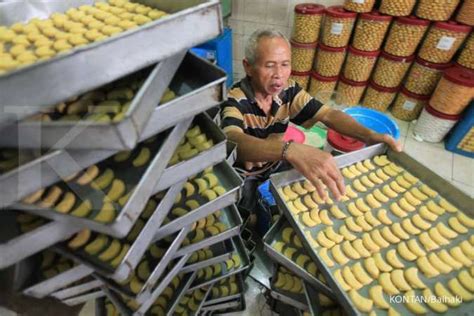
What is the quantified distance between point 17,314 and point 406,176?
1.59 metres

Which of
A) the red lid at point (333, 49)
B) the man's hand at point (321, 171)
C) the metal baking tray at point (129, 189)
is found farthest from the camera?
the red lid at point (333, 49)

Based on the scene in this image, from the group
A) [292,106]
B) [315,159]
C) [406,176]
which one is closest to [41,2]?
[315,159]

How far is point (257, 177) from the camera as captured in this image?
1624mm

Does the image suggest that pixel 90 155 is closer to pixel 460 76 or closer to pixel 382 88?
pixel 460 76

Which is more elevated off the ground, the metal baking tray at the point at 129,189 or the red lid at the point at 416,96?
the metal baking tray at the point at 129,189

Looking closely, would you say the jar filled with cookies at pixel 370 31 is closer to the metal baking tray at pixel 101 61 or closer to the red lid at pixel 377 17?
the red lid at pixel 377 17

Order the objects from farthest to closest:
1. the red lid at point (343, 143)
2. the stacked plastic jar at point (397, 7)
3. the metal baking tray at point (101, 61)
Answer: the stacked plastic jar at point (397, 7), the red lid at point (343, 143), the metal baking tray at point (101, 61)

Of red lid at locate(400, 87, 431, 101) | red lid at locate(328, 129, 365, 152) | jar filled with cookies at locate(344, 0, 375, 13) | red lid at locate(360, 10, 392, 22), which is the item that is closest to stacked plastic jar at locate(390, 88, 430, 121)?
red lid at locate(400, 87, 431, 101)

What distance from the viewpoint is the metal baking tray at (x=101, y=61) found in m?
0.43

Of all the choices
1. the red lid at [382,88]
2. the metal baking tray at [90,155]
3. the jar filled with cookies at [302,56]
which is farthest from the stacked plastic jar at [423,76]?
the metal baking tray at [90,155]

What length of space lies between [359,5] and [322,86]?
2.57ft

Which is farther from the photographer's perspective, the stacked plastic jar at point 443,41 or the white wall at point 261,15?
the white wall at point 261,15

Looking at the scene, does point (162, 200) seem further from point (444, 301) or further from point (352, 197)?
point (444, 301)

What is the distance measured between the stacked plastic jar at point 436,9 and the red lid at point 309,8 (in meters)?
0.81
